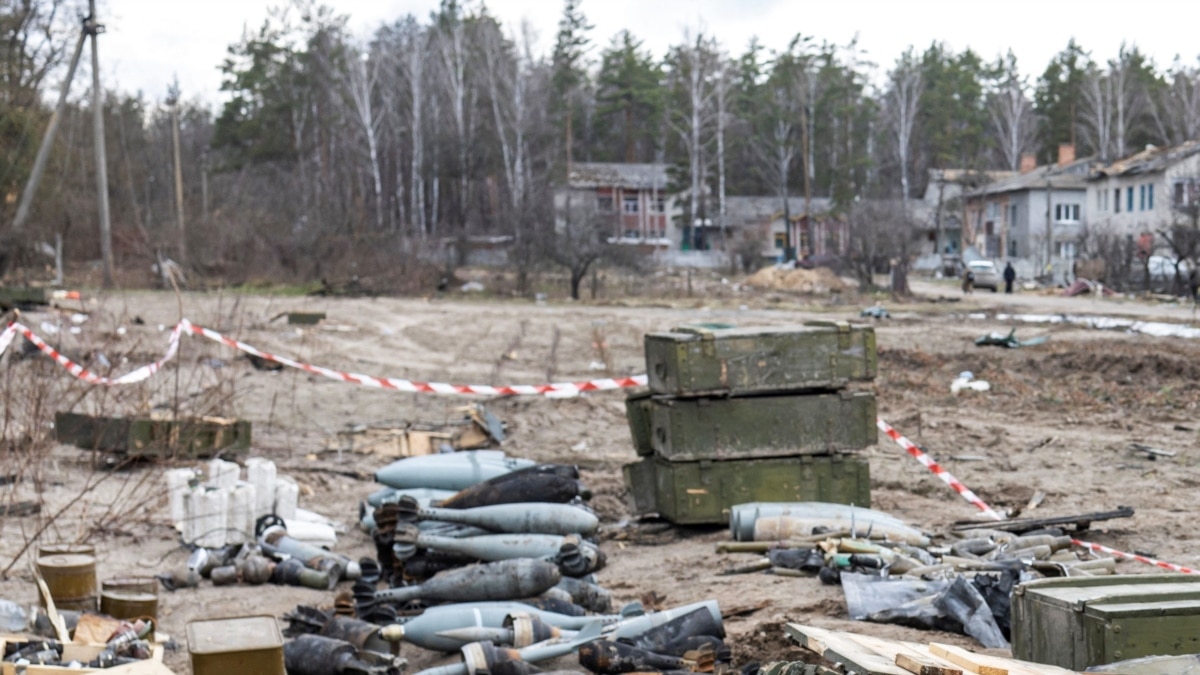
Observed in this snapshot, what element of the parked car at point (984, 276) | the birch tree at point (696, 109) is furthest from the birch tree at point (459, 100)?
the parked car at point (984, 276)

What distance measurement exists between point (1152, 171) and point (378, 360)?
152 ft

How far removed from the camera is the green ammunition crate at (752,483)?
970 centimetres

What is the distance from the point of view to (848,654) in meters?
3.86

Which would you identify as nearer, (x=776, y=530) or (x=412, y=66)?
(x=776, y=530)

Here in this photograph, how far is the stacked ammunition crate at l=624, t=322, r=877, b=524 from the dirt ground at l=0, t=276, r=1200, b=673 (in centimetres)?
47

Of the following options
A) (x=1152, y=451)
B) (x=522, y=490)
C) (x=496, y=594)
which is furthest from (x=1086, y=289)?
(x=496, y=594)

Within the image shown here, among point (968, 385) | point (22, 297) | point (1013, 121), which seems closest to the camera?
point (968, 385)

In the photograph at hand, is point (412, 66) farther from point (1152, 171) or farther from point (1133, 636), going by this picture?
point (1133, 636)

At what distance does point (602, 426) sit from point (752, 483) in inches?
243

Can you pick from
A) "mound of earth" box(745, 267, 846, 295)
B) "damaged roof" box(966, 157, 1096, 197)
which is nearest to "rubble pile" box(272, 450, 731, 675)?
"mound of earth" box(745, 267, 846, 295)

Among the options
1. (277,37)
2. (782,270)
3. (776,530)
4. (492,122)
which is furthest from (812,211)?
(776,530)

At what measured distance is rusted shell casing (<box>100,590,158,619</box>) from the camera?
287 inches

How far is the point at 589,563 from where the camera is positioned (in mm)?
8602

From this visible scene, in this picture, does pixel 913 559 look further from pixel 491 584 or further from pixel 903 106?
pixel 903 106
